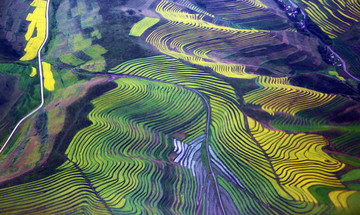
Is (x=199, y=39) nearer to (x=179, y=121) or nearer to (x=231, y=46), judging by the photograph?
(x=231, y=46)

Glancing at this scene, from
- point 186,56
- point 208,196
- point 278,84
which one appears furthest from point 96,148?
point 278,84

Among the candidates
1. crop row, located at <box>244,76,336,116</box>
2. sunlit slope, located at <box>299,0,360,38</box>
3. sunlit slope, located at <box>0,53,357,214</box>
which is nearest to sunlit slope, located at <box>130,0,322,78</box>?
crop row, located at <box>244,76,336,116</box>

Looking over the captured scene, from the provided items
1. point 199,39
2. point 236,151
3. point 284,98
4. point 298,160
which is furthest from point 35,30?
point 298,160

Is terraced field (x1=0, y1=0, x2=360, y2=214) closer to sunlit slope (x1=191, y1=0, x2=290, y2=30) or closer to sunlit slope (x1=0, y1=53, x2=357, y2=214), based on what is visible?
sunlit slope (x1=0, y1=53, x2=357, y2=214)

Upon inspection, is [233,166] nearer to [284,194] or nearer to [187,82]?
[284,194]

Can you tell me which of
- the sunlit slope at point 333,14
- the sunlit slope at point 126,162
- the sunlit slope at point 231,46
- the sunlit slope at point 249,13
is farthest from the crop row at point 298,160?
the sunlit slope at point 333,14

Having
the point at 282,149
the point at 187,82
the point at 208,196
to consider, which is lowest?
the point at 208,196
